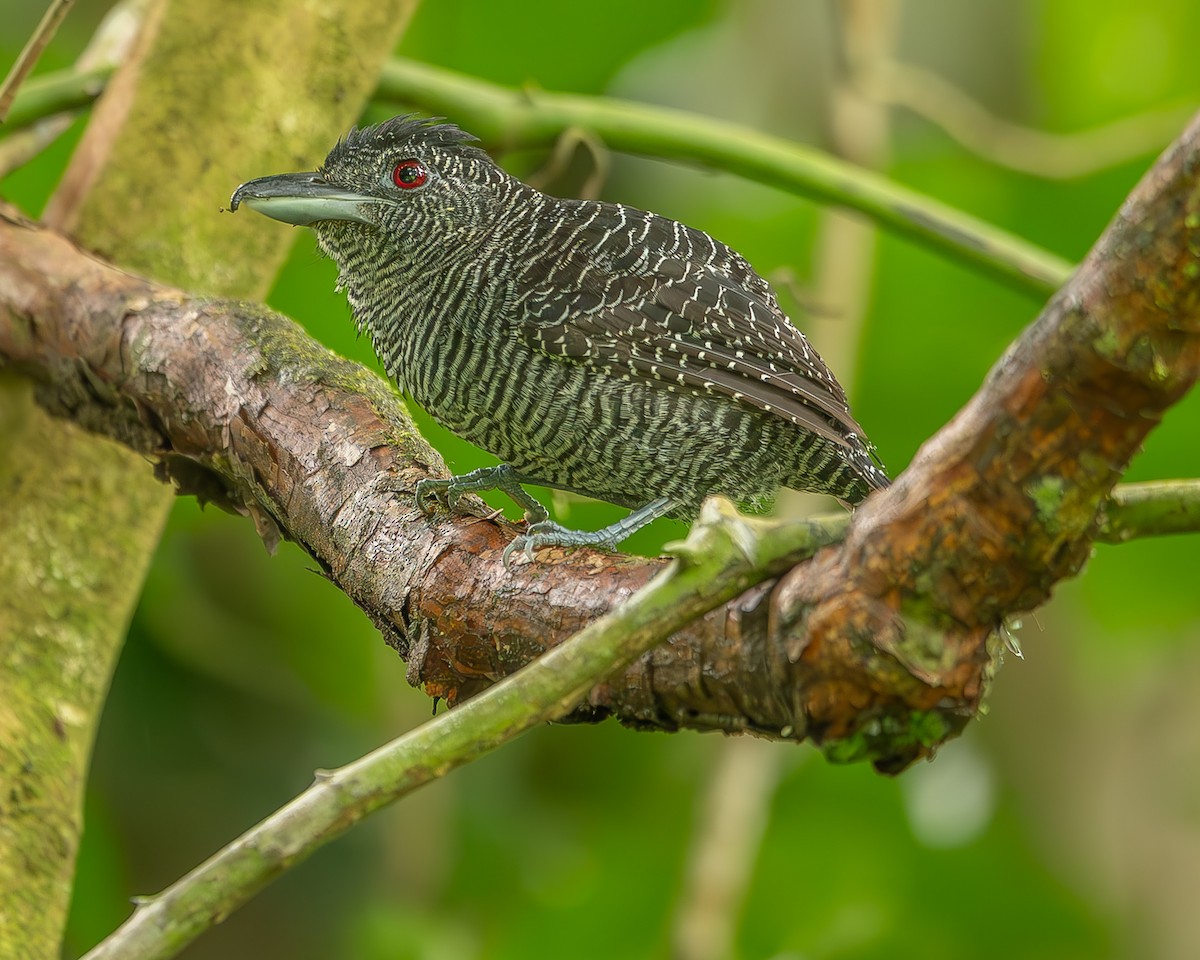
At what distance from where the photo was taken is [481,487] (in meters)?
2.40

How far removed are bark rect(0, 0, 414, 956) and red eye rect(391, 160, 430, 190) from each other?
378mm

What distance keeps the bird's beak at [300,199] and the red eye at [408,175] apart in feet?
Result: 0.29

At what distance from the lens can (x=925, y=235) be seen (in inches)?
118

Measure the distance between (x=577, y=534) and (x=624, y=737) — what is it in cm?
205

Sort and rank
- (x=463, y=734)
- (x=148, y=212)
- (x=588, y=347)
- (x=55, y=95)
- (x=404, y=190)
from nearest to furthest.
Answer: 1. (x=463, y=734)
2. (x=588, y=347)
3. (x=404, y=190)
4. (x=148, y=212)
5. (x=55, y=95)

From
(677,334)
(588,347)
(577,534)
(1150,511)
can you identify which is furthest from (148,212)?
(1150,511)

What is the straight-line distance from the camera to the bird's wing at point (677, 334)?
263 cm

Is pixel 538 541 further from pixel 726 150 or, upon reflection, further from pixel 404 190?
pixel 726 150

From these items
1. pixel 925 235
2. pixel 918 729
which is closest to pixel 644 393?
pixel 925 235

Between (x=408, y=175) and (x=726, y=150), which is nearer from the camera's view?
(x=408, y=175)

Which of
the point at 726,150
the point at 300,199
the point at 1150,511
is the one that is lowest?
the point at 300,199

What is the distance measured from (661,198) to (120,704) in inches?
93.3

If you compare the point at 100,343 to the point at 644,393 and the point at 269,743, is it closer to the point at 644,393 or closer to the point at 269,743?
the point at 644,393

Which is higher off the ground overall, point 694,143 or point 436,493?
point 694,143
